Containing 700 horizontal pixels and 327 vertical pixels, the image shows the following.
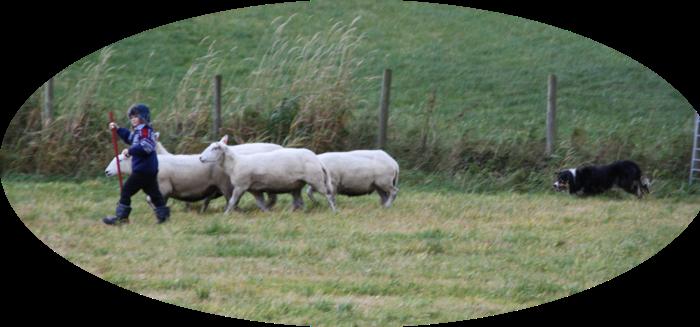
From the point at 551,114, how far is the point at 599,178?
183 centimetres

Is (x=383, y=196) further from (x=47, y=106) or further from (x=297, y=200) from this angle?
(x=47, y=106)

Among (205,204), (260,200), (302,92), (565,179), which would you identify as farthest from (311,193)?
(565,179)

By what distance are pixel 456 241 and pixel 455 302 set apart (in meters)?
2.80

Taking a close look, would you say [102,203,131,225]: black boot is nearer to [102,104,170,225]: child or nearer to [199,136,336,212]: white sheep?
[102,104,170,225]: child

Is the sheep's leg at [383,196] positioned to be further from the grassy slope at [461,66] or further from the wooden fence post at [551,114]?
the wooden fence post at [551,114]

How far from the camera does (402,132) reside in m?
21.7

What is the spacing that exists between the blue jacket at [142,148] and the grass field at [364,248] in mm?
686

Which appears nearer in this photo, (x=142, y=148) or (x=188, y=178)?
(x=142, y=148)

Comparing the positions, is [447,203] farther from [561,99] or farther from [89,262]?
[89,262]

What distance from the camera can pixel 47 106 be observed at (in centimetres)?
2080

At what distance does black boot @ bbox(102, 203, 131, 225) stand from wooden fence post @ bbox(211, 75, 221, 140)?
3.88m

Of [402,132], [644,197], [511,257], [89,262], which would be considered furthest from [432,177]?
[89,262]

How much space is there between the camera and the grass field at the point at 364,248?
1372cm

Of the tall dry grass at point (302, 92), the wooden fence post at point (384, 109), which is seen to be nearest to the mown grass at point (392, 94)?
the tall dry grass at point (302, 92)
